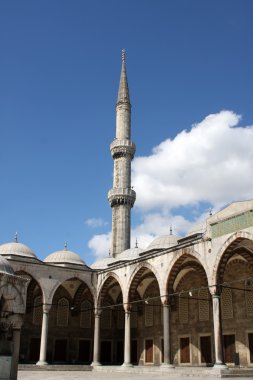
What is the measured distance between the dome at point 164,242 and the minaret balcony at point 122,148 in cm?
952

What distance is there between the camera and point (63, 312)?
2792 cm

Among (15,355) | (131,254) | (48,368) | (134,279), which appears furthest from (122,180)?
(15,355)

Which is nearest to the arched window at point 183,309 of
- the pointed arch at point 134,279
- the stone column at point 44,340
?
the pointed arch at point 134,279

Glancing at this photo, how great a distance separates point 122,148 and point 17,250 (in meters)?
11.6

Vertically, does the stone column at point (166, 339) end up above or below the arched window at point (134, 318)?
below

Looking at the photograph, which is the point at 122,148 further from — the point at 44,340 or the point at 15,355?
the point at 15,355

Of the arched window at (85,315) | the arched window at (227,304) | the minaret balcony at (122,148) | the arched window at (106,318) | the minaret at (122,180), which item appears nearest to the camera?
the arched window at (227,304)

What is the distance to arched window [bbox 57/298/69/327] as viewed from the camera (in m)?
27.7

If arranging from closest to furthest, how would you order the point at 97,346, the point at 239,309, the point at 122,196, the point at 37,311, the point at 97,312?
the point at 239,309
the point at 97,346
the point at 97,312
the point at 37,311
the point at 122,196

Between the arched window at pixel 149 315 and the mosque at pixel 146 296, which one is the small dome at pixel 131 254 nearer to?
the mosque at pixel 146 296

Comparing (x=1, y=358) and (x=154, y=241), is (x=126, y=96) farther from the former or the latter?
(x=1, y=358)

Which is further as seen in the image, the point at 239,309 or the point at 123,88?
the point at 123,88

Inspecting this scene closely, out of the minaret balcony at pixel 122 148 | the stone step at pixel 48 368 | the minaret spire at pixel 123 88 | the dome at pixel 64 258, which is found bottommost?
the stone step at pixel 48 368

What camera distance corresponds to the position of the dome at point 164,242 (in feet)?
84.0
